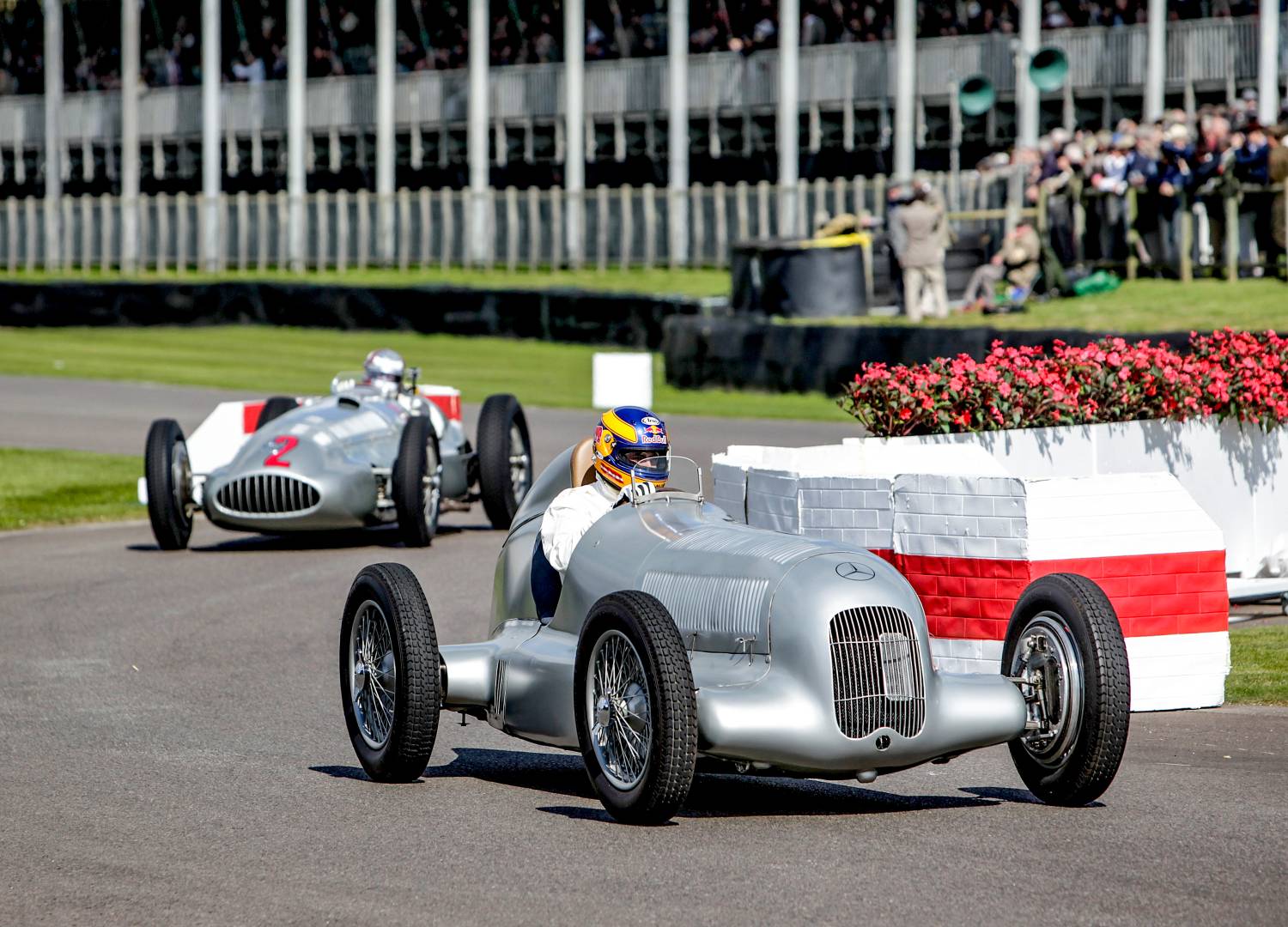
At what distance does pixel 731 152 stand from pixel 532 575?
37999 mm

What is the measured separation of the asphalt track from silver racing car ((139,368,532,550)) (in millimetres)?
3989

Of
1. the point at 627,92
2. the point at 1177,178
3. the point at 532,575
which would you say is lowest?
the point at 532,575

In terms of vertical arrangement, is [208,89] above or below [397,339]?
above

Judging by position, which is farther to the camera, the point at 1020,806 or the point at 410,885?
the point at 1020,806

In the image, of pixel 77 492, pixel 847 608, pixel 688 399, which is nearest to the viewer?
pixel 847 608

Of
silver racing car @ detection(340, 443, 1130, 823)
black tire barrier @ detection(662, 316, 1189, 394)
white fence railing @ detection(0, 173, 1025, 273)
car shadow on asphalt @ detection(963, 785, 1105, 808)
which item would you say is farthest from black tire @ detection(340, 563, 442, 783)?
white fence railing @ detection(0, 173, 1025, 273)

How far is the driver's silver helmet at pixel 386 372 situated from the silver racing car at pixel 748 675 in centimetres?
827

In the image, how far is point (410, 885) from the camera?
18.9 feet

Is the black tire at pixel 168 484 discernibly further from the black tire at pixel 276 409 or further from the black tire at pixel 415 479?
the black tire at pixel 415 479

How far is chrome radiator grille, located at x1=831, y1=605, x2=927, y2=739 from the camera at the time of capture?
6340 mm

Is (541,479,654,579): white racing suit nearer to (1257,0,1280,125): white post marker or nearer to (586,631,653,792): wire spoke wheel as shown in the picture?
(586,631,653,792): wire spoke wheel

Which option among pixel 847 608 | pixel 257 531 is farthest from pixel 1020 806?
pixel 257 531

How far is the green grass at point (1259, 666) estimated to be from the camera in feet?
29.5

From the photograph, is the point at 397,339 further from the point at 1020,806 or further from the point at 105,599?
the point at 1020,806
